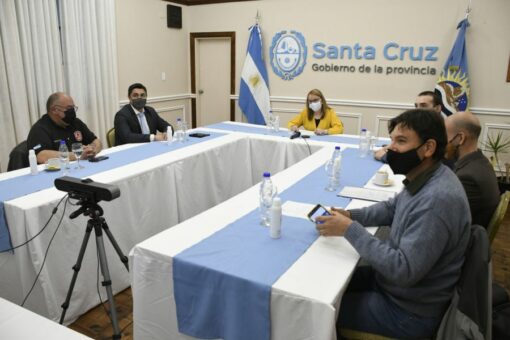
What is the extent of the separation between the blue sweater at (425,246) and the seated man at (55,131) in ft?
7.22

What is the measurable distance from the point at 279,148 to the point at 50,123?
74.4 inches

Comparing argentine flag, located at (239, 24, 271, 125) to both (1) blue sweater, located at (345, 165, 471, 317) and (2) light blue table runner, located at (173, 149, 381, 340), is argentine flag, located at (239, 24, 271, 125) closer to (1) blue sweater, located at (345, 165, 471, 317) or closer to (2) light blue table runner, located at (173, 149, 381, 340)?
(2) light blue table runner, located at (173, 149, 381, 340)

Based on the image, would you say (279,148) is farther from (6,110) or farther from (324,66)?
(6,110)

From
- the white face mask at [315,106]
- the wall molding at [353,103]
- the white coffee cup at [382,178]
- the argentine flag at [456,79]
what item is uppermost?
the argentine flag at [456,79]

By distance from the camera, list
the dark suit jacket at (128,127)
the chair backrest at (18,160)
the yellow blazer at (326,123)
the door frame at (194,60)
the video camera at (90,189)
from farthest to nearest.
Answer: the door frame at (194,60)
the yellow blazer at (326,123)
the dark suit jacket at (128,127)
the chair backrest at (18,160)
the video camera at (90,189)

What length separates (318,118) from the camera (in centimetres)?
421

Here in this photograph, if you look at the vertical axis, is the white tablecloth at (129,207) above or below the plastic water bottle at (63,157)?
below

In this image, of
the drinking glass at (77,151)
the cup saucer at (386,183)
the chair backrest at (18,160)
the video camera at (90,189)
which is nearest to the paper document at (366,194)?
the cup saucer at (386,183)

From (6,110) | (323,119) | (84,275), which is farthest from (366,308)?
(6,110)

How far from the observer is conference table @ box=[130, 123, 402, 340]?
123 centimetres

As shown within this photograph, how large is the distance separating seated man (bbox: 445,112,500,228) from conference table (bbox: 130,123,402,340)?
75cm

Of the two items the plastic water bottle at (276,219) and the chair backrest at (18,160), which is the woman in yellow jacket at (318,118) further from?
the plastic water bottle at (276,219)

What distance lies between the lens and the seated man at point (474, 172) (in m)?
1.84

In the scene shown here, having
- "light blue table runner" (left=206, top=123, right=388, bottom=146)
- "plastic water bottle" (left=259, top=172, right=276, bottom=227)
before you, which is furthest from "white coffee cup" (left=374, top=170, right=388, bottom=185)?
"light blue table runner" (left=206, top=123, right=388, bottom=146)
